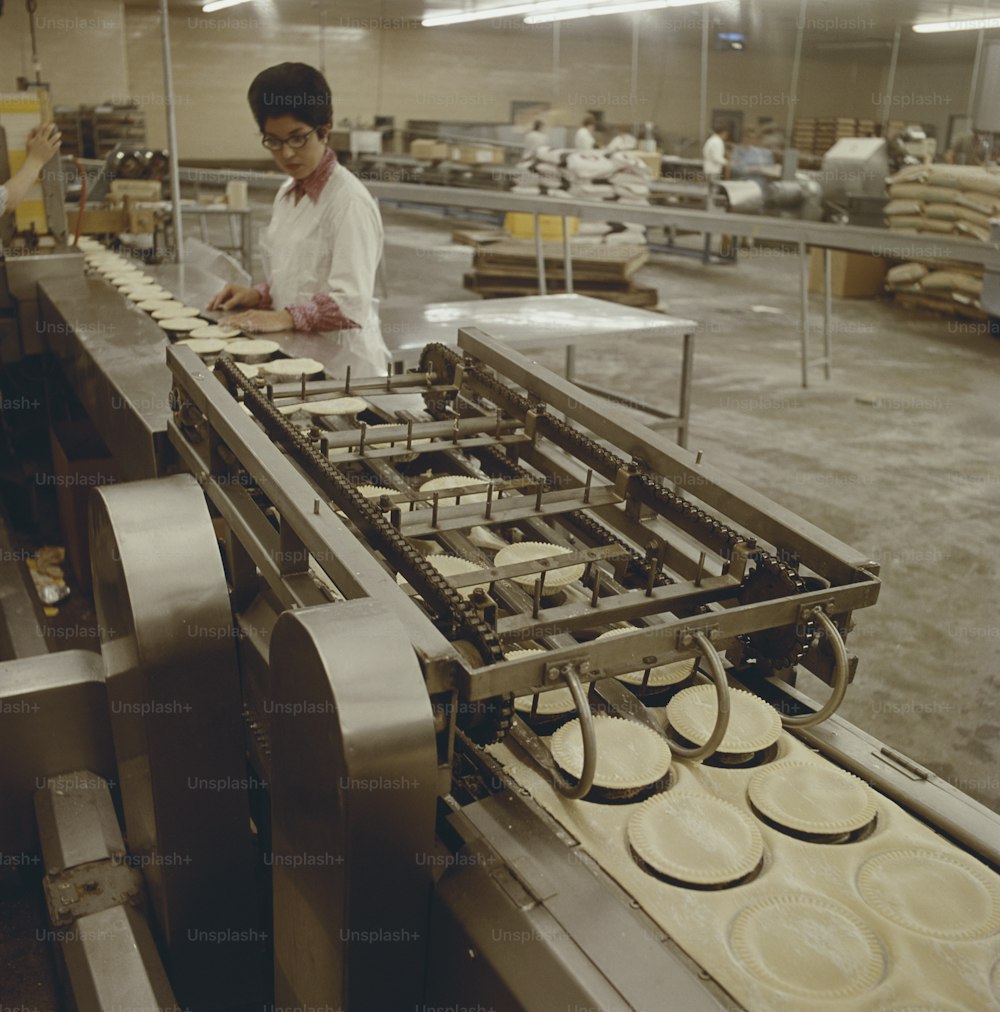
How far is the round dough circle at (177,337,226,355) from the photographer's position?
8.03 ft

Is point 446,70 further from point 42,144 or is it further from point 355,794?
point 355,794

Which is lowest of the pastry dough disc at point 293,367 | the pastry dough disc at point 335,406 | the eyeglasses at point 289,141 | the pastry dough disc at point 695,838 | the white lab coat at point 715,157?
the pastry dough disc at point 695,838

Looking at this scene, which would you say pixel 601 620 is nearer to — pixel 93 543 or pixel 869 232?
pixel 93 543

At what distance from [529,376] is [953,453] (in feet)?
12.8

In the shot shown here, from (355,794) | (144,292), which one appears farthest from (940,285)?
(355,794)

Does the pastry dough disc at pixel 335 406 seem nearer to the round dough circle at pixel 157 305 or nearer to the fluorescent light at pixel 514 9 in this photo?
the round dough circle at pixel 157 305

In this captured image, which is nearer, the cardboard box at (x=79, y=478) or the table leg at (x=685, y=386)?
the cardboard box at (x=79, y=478)

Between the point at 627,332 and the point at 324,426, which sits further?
the point at 627,332

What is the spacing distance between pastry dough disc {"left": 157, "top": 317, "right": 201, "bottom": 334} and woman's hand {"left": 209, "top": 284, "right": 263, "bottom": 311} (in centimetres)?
12

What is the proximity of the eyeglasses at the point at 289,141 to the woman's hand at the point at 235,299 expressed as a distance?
0.50 metres

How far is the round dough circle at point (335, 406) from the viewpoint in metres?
1.99

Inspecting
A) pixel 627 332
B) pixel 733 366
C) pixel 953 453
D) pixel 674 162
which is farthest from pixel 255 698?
pixel 674 162

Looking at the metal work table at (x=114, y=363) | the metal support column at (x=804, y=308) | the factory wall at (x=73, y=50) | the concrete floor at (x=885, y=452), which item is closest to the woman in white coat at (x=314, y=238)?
the metal work table at (x=114, y=363)

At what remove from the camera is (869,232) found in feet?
16.4
